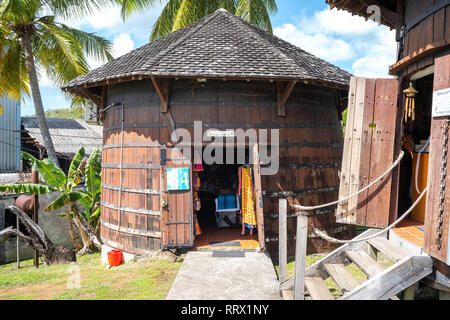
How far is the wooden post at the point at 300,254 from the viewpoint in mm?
4512

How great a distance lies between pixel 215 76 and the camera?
7.21m

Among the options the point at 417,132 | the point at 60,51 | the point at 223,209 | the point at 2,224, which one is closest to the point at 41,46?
the point at 60,51

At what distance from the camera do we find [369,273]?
15.4ft

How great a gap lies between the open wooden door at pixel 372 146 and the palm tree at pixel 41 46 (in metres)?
10.6

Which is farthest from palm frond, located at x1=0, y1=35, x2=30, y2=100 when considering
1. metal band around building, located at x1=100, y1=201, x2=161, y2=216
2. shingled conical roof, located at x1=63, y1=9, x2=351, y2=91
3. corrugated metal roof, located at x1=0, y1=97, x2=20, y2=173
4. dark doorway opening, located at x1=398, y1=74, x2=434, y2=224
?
dark doorway opening, located at x1=398, y1=74, x2=434, y2=224

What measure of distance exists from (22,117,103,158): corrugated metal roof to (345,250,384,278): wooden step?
1737cm

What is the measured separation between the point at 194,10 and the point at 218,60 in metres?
10.1

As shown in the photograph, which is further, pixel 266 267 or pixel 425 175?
pixel 266 267

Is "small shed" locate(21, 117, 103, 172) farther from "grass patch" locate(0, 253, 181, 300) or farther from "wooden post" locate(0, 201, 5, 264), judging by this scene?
"grass patch" locate(0, 253, 181, 300)

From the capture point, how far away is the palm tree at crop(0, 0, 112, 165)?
1305 centimetres

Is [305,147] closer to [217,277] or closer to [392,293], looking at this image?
[217,277]

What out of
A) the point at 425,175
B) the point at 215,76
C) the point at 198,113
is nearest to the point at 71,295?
the point at 198,113
